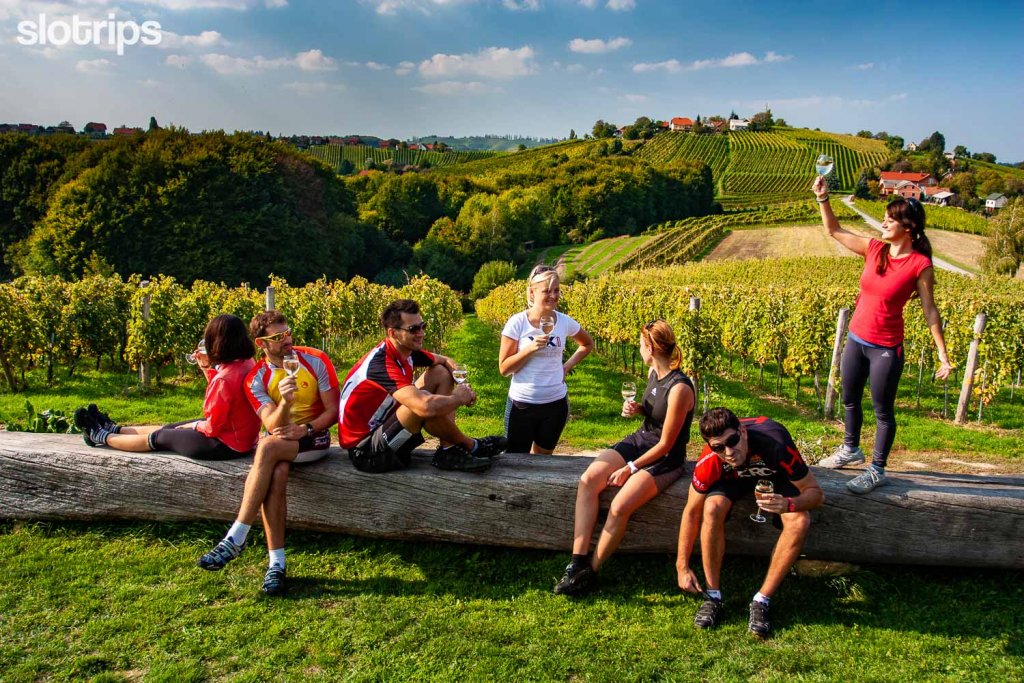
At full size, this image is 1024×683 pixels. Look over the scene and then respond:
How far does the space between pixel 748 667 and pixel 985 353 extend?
8.39 metres

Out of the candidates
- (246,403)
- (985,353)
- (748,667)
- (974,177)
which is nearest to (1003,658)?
(748,667)

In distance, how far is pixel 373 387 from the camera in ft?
12.3

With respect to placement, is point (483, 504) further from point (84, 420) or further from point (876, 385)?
point (84, 420)

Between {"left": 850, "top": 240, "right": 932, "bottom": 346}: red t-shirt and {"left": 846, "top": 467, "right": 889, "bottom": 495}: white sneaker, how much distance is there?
735 millimetres

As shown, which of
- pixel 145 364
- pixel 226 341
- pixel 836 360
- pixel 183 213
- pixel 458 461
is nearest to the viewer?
pixel 226 341

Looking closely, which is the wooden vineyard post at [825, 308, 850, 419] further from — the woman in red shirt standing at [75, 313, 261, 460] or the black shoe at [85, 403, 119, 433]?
the black shoe at [85, 403, 119, 433]

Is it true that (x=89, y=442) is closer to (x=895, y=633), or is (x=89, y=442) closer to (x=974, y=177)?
(x=895, y=633)

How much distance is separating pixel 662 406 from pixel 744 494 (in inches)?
24.7

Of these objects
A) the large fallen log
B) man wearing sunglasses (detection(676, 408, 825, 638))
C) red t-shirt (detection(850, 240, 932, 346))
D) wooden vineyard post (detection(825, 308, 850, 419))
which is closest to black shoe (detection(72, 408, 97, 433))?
the large fallen log

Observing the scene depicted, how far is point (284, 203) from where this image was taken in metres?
39.4

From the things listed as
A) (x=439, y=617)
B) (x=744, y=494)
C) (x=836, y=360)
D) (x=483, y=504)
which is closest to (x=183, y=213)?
(x=836, y=360)

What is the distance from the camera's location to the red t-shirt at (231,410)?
3805mm

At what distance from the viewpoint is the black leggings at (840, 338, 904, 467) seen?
12.1ft

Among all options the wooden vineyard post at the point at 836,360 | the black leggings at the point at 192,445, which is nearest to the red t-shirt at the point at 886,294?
the black leggings at the point at 192,445
